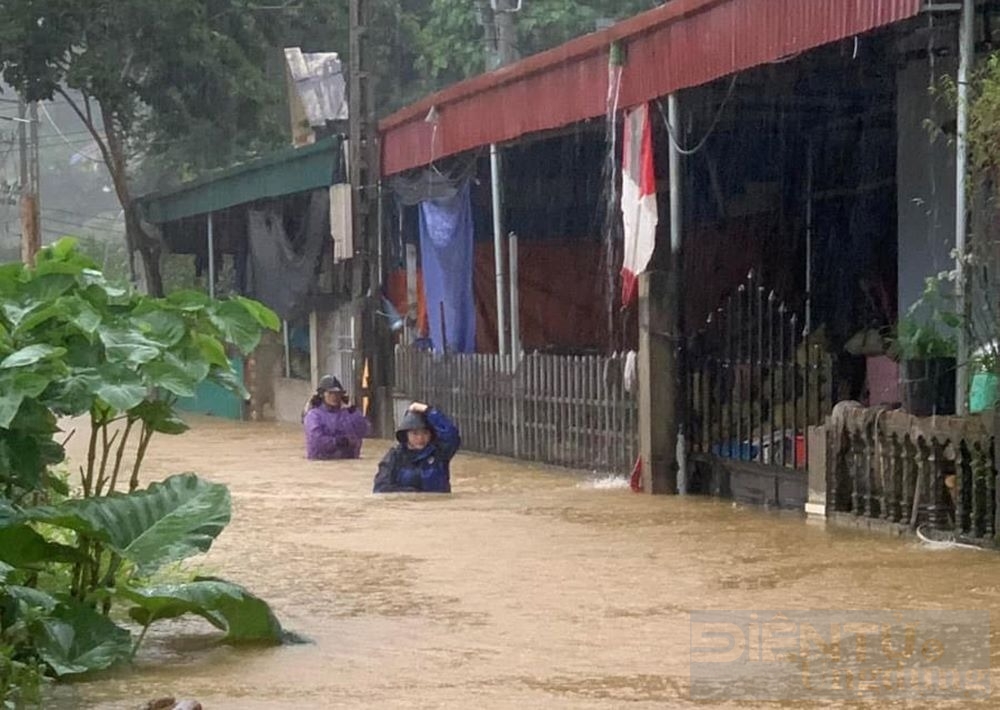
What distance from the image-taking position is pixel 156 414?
25.2 feet

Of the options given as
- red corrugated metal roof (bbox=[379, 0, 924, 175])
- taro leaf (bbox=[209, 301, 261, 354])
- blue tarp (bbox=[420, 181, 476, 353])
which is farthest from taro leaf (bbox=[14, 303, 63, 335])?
blue tarp (bbox=[420, 181, 476, 353])

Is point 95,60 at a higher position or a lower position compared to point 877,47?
higher

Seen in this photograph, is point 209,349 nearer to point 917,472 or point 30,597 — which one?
point 30,597

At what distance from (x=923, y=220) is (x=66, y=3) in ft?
56.0

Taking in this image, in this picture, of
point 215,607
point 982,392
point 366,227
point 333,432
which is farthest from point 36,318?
point 366,227

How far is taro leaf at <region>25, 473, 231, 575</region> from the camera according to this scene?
6.76m

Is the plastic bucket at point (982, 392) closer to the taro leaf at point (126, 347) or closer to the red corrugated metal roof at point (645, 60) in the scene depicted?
the red corrugated metal roof at point (645, 60)

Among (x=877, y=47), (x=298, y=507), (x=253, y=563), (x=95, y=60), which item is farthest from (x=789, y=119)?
(x=95, y=60)

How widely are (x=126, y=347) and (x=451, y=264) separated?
11553 millimetres

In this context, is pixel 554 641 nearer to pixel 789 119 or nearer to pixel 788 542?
pixel 788 542

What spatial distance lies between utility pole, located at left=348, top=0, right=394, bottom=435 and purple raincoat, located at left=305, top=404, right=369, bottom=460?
3.02 m

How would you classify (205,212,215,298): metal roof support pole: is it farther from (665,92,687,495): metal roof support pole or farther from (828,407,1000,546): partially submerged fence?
(828,407,1000,546): partially submerged fence

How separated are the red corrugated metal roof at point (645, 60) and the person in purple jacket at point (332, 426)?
2.73 m

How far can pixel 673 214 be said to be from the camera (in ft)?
44.1
